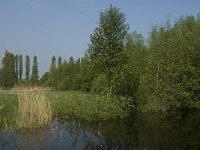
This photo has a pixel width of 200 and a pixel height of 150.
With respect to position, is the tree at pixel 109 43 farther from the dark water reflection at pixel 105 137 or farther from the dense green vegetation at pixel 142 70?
the dark water reflection at pixel 105 137

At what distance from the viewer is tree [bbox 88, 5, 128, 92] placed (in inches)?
1183

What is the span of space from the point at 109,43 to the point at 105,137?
43.2 feet

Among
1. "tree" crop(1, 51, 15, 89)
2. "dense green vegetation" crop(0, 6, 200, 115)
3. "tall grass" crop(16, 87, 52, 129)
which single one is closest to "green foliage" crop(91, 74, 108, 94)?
"dense green vegetation" crop(0, 6, 200, 115)

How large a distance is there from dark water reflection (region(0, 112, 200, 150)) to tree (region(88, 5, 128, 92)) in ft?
23.6

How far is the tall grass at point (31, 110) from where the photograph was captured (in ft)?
62.4

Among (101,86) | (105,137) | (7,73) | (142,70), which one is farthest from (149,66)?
(7,73)

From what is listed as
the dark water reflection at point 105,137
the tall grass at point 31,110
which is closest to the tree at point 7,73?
the dark water reflection at point 105,137

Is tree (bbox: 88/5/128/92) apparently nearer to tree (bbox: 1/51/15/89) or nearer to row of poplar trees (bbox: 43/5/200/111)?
row of poplar trees (bbox: 43/5/200/111)

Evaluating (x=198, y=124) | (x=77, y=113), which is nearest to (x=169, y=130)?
(x=198, y=124)

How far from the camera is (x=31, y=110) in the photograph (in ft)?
63.2

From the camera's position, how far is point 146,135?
19.8m

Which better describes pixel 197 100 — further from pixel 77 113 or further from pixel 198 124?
pixel 77 113

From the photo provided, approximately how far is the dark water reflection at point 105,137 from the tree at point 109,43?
719 centimetres

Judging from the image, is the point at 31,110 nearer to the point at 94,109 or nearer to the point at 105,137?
the point at 105,137
